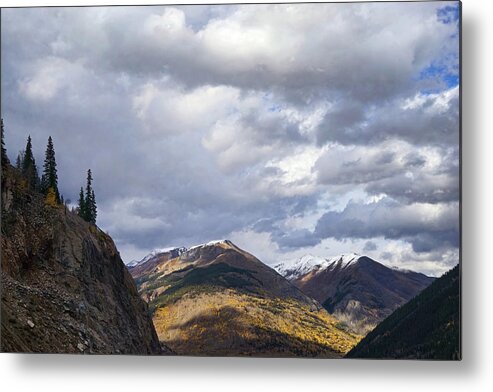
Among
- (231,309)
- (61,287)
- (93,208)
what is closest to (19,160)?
(93,208)

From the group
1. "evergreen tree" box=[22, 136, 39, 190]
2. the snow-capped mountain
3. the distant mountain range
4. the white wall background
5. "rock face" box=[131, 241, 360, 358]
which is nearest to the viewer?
the white wall background

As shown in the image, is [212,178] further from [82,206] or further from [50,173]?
[50,173]

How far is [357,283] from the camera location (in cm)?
777

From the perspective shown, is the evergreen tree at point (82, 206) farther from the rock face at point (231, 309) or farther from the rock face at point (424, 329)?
the rock face at point (424, 329)

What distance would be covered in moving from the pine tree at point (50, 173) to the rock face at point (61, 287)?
19 centimetres

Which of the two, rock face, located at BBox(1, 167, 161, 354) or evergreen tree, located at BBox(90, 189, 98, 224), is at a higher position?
evergreen tree, located at BBox(90, 189, 98, 224)

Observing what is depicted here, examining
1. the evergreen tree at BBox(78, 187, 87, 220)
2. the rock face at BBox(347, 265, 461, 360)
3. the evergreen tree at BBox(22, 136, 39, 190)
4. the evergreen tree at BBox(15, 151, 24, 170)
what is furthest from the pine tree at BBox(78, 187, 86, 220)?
the rock face at BBox(347, 265, 461, 360)

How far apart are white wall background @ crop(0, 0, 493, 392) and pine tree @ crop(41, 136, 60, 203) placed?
1691 millimetres

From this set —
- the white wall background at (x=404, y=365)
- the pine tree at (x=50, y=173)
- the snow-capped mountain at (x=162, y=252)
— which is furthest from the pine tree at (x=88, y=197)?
the white wall background at (x=404, y=365)

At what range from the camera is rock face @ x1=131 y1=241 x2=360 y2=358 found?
785cm

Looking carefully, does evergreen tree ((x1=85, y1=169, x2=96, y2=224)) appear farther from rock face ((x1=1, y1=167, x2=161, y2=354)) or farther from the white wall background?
the white wall background

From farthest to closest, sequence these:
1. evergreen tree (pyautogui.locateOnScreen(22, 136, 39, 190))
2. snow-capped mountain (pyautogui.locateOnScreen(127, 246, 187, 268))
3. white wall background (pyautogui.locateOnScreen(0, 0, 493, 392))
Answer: evergreen tree (pyautogui.locateOnScreen(22, 136, 39, 190)), snow-capped mountain (pyautogui.locateOnScreen(127, 246, 187, 268)), white wall background (pyautogui.locateOnScreen(0, 0, 493, 392))

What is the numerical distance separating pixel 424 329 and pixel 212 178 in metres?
2.71

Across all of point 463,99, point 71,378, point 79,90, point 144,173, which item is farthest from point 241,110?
point 71,378
